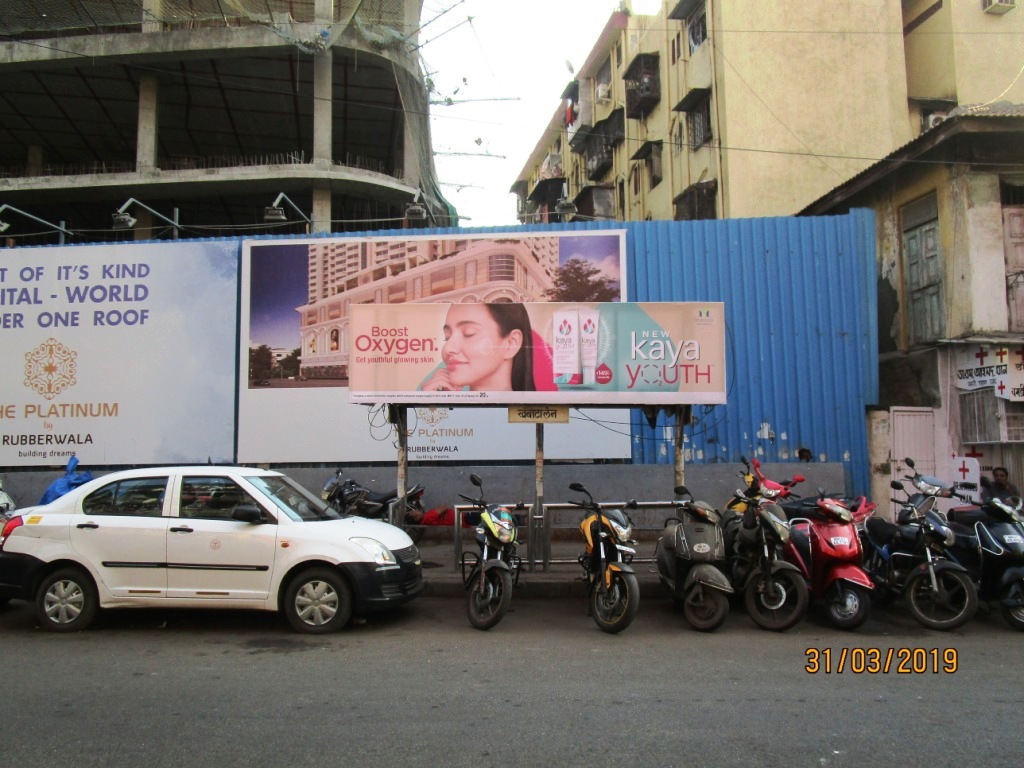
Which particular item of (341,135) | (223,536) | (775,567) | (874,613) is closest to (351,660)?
(223,536)

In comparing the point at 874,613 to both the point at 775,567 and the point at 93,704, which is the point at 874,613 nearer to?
the point at 775,567

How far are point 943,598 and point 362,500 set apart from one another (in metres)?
7.53

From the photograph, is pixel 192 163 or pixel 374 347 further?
pixel 192 163

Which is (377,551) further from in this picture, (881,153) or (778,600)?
(881,153)

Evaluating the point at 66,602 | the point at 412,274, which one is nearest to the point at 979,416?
the point at 412,274

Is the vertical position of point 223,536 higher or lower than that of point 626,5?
lower

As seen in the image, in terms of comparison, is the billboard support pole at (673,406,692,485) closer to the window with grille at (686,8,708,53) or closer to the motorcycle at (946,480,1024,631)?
the motorcycle at (946,480,1024,631)

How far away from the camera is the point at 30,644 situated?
6.46 meters

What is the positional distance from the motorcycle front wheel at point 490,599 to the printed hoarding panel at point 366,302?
5.40 m

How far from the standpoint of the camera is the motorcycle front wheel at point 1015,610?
6.61 metres

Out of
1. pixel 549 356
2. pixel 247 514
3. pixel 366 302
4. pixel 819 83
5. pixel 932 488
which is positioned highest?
pixel 819 83

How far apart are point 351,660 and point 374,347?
398 cm

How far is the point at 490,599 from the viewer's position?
22.6 feet
